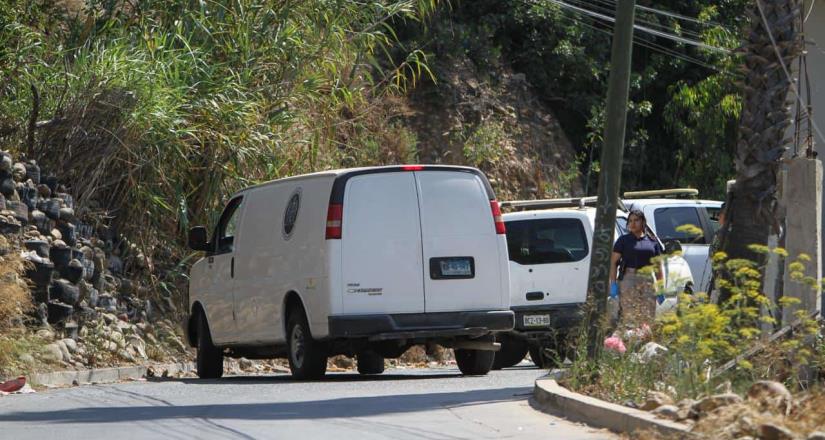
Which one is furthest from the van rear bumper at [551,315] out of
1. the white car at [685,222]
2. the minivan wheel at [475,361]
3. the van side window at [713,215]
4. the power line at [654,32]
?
the power line at [654,32]

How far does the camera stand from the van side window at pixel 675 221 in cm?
2064

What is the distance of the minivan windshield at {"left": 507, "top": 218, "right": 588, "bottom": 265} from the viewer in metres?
17.9

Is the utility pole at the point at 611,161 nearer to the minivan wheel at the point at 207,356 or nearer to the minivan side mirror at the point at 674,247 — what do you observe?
the minivan side mirror at the point at 674,247

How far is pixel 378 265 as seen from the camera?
1501cm

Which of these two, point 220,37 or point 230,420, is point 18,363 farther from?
point 220,37

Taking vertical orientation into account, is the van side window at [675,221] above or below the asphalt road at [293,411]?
above

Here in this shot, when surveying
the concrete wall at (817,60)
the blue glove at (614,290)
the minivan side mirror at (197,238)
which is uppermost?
the concrete wall at (817,60)

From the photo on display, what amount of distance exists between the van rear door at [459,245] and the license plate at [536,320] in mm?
2264

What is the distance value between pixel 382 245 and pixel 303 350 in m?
1.44

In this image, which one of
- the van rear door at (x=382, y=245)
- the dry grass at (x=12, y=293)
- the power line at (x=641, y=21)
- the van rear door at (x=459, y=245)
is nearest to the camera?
the van rear door at (x=382, y=245)

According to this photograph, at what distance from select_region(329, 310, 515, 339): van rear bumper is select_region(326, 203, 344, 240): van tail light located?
0.81 meters

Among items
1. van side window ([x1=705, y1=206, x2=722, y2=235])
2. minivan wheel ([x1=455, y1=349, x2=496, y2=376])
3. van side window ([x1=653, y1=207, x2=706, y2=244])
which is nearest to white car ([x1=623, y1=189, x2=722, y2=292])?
van side window ([x1=653, y1=207, x2=706, y2=244])

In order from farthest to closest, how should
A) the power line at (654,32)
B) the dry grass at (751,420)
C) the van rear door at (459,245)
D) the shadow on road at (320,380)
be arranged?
1. the power line at (654,32)
2. the shadow on road at (320,380)
3. the van rear door at (459,245)
4. the dry grass at (751,420)

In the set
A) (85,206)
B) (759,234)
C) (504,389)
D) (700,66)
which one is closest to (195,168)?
(85,206)
